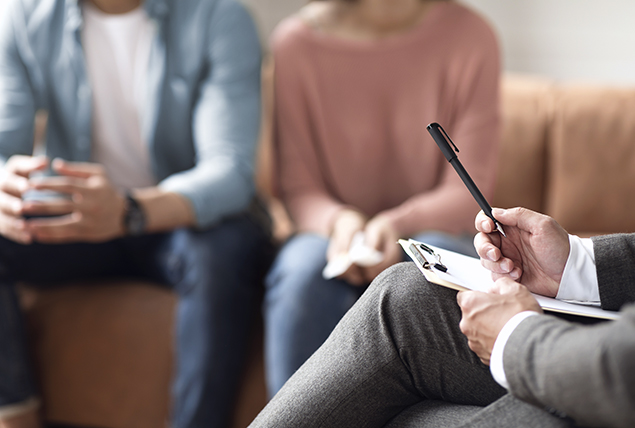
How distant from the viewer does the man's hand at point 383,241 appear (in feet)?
3.13

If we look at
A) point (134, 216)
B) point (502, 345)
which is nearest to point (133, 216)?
point (134, 216)

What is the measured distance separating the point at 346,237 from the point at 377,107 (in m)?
0.31

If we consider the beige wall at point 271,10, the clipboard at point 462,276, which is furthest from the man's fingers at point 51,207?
the beige wall at point 271,10

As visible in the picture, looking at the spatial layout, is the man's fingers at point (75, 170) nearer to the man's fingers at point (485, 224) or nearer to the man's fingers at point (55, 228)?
the man's fingers at point (55, 228)

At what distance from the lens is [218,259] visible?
1061mm

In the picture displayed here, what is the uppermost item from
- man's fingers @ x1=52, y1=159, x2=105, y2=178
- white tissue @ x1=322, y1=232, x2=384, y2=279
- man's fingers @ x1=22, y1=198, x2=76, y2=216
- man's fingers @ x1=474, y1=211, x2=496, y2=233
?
man's fingers @ x1=474, y1=211, x2=496, y2=233

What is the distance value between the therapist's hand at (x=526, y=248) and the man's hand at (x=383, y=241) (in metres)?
0.34

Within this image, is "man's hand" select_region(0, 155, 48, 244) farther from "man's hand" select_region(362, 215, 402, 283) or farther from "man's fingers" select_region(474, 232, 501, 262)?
"man's fingers" select_region(474, 232, 501, 262)

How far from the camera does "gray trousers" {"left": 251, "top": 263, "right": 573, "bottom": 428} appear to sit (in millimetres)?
581

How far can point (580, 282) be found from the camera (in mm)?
589

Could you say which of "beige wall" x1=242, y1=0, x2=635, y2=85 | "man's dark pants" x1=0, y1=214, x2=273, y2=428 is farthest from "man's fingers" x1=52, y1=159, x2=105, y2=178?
"beige wall" x1=242, y1=0, x2=635, y2=85

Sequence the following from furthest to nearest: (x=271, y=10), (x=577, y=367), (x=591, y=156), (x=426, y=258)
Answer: (x=271, y=10)
(x=591, y=156)
(x=426, y=258)
(x=577, y=367)

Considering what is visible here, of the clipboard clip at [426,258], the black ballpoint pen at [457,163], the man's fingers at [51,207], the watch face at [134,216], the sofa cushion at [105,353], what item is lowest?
the sofa cushion at [105,353]

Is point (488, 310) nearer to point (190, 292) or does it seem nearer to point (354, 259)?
point (354, 259)
